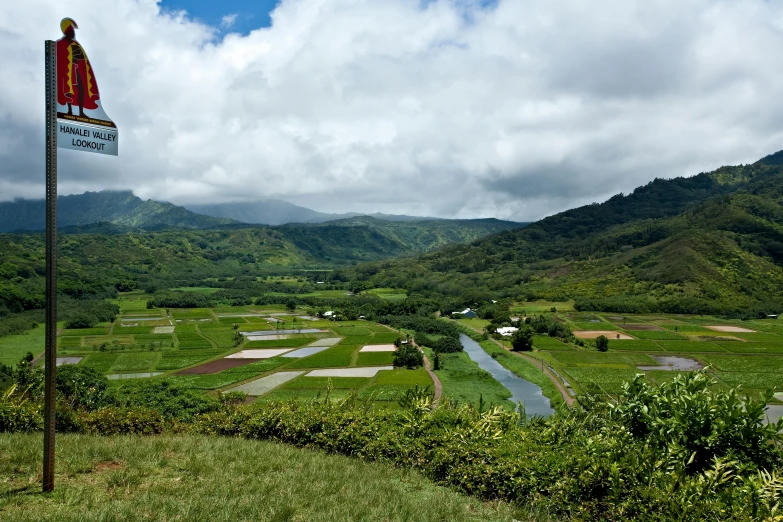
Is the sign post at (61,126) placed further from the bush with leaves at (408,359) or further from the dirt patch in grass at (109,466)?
the bush with leaves at (408,359)

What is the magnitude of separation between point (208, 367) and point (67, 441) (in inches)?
1571

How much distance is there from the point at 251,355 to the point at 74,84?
5006 cm

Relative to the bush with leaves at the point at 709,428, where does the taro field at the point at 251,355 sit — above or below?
below

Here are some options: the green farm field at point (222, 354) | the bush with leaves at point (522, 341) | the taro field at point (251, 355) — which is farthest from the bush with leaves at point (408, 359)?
the bush with leaves at point (522, 341)

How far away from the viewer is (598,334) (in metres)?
65.4

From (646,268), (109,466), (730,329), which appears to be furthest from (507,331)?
(109,466)

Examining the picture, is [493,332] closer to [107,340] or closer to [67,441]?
[107,340]

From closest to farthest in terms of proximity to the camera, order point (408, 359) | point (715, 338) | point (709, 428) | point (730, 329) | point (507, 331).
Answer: point (709, 428)
point (408, 359)
point (715, 338)
point (507, 331)
point (730, 329)

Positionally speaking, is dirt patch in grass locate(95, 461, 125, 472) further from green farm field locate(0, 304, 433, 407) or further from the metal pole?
green farm field locate(0, 304, 433, 407)

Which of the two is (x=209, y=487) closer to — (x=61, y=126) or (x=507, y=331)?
(x=61, y=126)

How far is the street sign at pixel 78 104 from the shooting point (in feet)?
20.7

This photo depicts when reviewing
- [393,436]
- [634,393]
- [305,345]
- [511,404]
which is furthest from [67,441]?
[305,345]

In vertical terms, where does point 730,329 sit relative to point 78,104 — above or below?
below

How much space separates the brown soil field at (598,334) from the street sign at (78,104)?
64.5 meters
